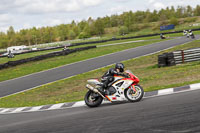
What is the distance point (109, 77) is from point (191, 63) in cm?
903

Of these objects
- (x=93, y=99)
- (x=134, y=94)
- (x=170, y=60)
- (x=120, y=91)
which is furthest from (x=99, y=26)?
(x=134, y=94)

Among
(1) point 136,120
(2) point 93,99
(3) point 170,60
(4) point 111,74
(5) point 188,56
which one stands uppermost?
(4) point 111,74

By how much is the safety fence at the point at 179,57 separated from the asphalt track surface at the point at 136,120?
8.58 metres

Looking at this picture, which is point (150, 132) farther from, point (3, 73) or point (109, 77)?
point (3, 73)

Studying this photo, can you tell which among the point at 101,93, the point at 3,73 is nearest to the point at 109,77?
the point at 101,93

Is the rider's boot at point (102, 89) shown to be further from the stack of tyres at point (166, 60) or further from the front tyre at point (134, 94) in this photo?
the stack of tyres at point (166, 60)

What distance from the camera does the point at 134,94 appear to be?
27.7 ft

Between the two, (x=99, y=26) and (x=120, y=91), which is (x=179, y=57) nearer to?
(x=120, y=91)

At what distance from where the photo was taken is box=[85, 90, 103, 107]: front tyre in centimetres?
883

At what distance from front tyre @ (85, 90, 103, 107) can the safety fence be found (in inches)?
331

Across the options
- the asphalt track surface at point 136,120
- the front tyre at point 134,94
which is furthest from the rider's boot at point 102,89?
the asphalt track surface at point 136,120

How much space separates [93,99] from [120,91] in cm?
95

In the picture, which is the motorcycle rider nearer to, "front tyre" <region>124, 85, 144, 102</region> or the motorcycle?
the motorcycle

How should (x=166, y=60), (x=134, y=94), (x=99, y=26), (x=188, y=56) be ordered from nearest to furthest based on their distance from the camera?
(x=134, y=94) → (x=166, y=60) → (x=188, y=56) → (x=99, y=26)
